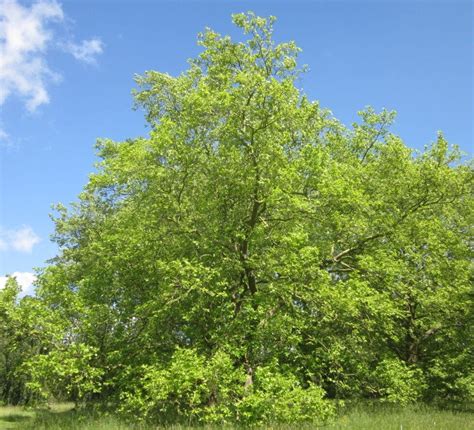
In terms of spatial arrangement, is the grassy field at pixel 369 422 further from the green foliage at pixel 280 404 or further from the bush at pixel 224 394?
the bush at pixel 224 394

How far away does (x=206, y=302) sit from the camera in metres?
17.9

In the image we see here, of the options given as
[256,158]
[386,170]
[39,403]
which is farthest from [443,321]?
[39,403]

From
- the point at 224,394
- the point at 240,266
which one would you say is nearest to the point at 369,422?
the point at 224,394

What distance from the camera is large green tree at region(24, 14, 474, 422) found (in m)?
16.4

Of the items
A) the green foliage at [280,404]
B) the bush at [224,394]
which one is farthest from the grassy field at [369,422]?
the bush at [224,394]

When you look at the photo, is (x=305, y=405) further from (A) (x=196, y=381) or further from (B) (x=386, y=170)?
(B) (x=386, y=170)

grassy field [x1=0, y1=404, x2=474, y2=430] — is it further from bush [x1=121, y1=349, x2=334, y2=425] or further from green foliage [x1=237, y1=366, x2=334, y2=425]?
bush [x1=121, y1=349, x2=334, y2=425]

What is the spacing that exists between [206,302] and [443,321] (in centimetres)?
1459

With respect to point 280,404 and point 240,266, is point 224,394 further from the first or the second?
point 240,266

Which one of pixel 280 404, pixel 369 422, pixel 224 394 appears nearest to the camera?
pixel 280 404

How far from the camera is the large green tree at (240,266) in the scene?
16.4 metres

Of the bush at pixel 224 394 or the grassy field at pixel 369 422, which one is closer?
the bush at pixel 224 394

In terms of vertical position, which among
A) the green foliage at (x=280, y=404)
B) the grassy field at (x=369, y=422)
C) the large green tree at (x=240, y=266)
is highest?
the large green tree at (x=240, y=266)

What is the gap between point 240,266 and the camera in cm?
1777
